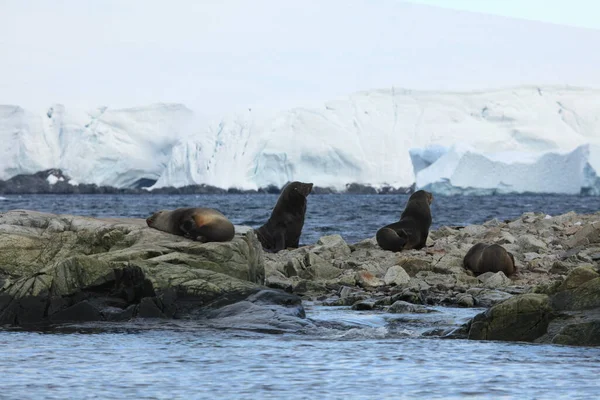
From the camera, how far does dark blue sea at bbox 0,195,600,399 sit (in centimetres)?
525

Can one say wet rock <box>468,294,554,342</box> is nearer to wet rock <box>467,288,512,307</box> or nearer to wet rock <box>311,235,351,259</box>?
wet rock <box>467,288,512,307</box>

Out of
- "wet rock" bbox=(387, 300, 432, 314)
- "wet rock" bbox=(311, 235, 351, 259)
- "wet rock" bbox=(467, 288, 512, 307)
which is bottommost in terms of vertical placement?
"wet rock" bbox=(387, 300, 432, 314)

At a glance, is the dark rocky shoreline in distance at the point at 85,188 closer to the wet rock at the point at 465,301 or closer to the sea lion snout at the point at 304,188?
the sea lion snout at the point at 304,188

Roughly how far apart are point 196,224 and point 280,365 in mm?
3935

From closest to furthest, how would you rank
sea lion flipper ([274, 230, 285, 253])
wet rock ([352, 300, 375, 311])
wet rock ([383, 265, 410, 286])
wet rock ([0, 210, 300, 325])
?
wet rock ([0, 210, 300, 325]) → wet rock ([352, 300, 375, 311]) → wet rock ([383, 265, 410, 286]) → sea lion flipper ([274, 230, 285, 253])

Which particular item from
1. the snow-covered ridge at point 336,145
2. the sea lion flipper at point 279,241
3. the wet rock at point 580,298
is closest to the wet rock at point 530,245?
the sea lion flipper at point 279,241

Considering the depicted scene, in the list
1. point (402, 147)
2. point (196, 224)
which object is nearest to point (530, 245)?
point (196, 224)

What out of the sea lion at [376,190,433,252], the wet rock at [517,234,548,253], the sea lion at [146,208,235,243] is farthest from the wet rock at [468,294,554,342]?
the sea lion at [376,190,433,252]

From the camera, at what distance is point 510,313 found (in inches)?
281

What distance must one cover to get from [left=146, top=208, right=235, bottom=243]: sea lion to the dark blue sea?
1.83m

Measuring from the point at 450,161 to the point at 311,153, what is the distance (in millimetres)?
8469

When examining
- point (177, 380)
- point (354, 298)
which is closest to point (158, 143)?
point (354, 298)

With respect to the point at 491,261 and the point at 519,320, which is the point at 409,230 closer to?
the point at 491,261

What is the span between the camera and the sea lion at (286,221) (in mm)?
14820
